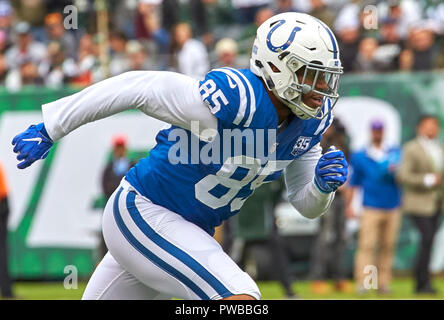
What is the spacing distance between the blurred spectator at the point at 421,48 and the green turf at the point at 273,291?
8.22ft

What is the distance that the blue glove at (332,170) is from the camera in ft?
13.7

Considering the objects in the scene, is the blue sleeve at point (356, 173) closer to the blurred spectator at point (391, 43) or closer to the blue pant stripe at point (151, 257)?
the blurred spectator at point (391, 43)

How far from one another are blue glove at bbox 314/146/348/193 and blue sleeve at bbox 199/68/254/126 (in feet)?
1.51

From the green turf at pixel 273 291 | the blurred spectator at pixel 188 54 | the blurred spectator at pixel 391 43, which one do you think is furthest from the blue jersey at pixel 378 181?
the blurred spectator at pixel 188 54

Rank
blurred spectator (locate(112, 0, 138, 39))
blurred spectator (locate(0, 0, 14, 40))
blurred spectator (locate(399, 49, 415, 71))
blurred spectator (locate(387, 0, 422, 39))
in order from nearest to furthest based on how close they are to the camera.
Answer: blurred spectator (locate(399, 49, 415, 71)), blurred spectator (locate(387, 0, 422, 39)), blurred spectator (locate(112, 0, 138, 39)), blurred spectator (locate(0, 0, 14, 40))

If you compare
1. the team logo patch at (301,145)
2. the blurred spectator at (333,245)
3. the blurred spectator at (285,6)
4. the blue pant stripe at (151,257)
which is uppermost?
the team logo patch at (301,145)

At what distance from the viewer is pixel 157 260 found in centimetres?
409

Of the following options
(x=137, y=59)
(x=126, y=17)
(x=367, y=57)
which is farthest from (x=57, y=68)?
(x=367, y=57)

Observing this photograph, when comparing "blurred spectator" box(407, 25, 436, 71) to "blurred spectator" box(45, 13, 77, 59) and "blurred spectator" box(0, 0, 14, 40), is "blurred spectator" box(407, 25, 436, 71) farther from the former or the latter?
"blurred spectator" box(0, 0, 14, 40)

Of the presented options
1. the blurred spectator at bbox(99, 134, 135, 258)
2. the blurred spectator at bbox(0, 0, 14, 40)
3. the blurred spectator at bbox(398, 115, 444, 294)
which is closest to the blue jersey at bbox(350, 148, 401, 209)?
the blurred spectator at bbox(398, 115, 444, 294)

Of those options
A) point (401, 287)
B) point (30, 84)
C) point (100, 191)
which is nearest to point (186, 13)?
point (30, 84)

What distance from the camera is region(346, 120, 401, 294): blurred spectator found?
9.60 m

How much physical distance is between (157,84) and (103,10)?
8.26 meters

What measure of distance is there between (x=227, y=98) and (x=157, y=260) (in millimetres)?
800
